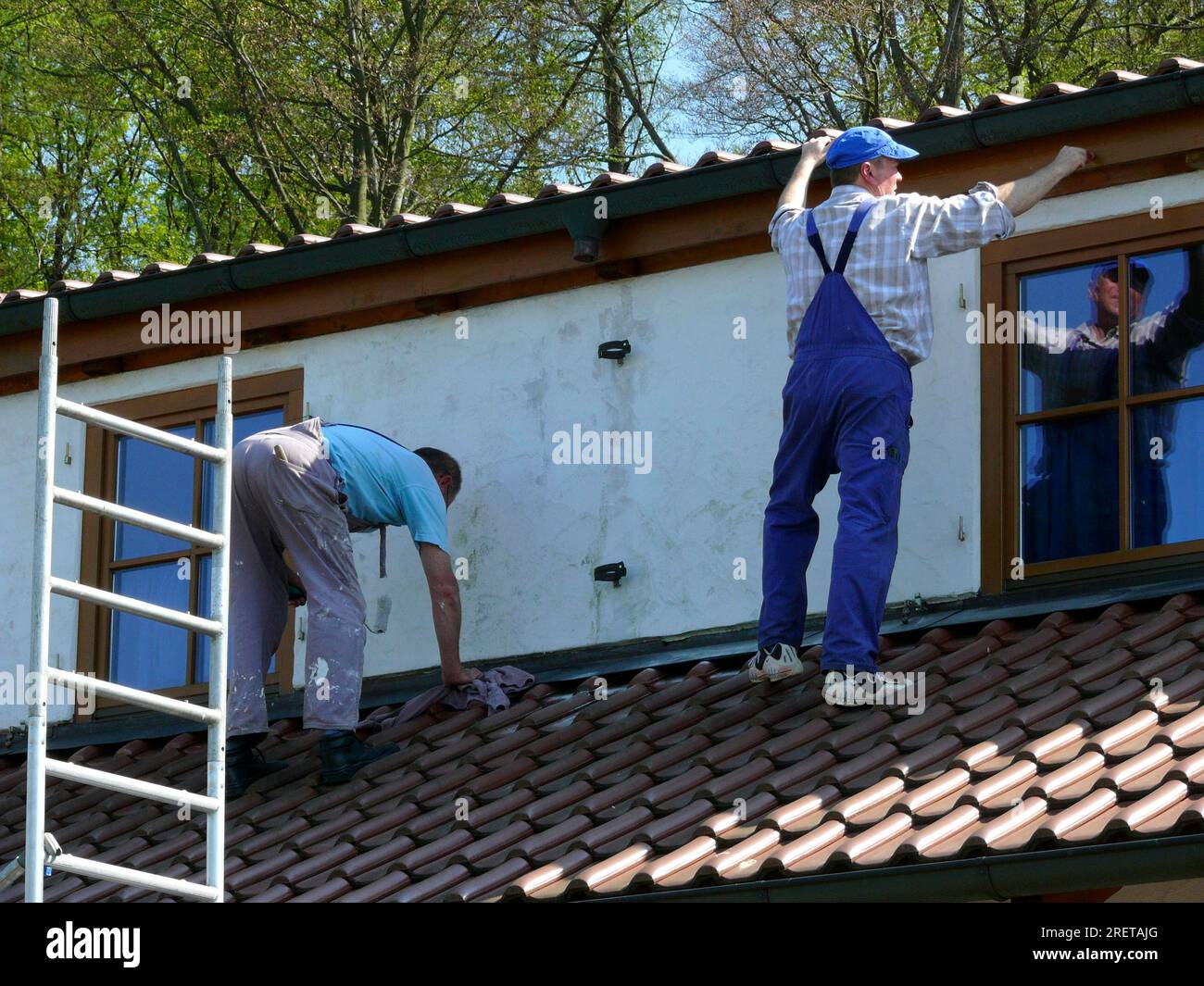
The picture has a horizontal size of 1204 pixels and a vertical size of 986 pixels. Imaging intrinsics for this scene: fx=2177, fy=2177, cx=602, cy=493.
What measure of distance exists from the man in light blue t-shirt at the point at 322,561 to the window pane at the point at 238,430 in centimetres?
128

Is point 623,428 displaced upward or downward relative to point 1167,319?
downward

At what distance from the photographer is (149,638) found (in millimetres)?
10859

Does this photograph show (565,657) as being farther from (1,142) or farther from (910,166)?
(1,142)

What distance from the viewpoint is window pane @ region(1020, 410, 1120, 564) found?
8.75 m

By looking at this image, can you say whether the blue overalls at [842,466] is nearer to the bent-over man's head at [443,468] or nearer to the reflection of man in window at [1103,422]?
the reflection of man in window at [1103,422]

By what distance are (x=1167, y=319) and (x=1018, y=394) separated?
68 centimetres

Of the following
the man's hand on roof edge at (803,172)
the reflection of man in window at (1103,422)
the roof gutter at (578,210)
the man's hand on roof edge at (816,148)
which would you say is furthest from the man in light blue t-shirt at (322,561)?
the reflection of man in window at (1103,422)

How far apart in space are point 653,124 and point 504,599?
40.8 feet

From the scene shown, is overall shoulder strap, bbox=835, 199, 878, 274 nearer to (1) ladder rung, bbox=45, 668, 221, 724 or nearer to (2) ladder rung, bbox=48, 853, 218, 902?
(1) ladder rung, bbox=45, 668, 221, 724

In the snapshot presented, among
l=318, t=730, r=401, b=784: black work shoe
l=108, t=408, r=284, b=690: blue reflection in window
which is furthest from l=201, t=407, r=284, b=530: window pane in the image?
l=318, t=730, r=401, b=784: black work shoe

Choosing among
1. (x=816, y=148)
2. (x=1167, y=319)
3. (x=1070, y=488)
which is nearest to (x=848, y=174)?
(x=816, y=148)

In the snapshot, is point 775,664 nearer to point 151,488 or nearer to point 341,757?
point 341,757

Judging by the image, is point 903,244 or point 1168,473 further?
point 1168,473

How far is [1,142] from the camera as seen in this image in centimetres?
2589
